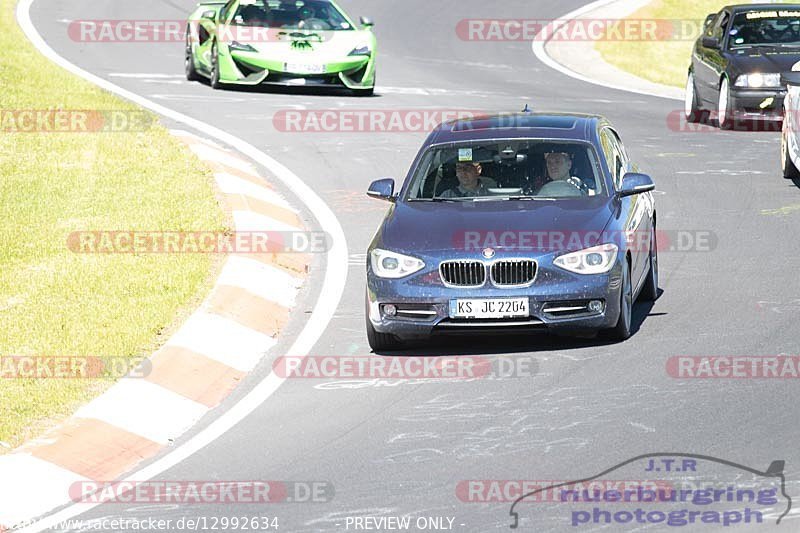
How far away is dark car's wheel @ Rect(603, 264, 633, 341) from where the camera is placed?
1130cm

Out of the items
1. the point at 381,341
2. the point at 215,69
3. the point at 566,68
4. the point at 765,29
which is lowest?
the point at 566,68

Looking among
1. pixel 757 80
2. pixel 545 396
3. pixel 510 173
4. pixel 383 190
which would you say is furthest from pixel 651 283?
pixel 757 80

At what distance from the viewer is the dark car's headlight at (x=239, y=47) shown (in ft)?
77.0

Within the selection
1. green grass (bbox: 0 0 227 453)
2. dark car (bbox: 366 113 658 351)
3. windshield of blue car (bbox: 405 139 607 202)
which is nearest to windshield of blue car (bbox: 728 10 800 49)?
green grass (bbox: 0 0 227 453)

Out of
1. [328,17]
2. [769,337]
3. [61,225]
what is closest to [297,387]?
[769,337]

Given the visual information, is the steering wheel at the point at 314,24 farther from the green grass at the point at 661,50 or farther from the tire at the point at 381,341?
the tire at the point at 381,341

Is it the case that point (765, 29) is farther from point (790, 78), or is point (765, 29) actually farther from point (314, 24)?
point (314, 24)

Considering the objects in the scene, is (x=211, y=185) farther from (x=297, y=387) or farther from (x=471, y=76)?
(x=471, y=76)

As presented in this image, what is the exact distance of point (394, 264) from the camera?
37.2ft

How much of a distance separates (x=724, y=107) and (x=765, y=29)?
6.04ft

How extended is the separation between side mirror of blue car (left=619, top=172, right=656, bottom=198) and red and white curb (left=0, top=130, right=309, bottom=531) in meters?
2.69

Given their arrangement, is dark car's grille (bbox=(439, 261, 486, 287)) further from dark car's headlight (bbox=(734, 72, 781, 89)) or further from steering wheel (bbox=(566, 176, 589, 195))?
dark car's headlight (bbox=(734, 72, 781, 89))

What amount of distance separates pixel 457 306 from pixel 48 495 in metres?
3.26

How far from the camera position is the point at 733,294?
1277 cm
